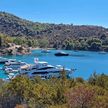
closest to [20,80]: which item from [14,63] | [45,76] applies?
[45,76]

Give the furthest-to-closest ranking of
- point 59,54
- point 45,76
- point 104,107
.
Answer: point 59,54 → point 45,76 → point 104,107

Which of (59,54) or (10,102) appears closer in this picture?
(10,102)

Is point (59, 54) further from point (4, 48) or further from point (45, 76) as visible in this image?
point (45, 76)

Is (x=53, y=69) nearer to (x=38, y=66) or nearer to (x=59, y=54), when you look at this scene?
(x=38, y=66)

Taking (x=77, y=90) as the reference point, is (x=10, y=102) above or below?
below

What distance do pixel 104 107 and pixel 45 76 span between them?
57.2m

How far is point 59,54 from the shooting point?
167 meters

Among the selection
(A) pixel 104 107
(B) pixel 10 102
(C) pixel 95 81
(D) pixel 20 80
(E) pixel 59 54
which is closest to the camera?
(A) pixel 104 107

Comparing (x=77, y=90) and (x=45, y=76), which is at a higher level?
(x=77, y=90)

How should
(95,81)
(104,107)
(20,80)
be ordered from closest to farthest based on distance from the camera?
1. (104,107)
2. (20,80)
3. (95,81)

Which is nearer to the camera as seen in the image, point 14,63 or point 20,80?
point 20,80

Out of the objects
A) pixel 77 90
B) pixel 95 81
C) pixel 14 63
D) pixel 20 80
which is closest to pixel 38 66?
pixel 14 63

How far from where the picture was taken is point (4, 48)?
552 feet

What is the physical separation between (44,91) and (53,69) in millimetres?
49320
